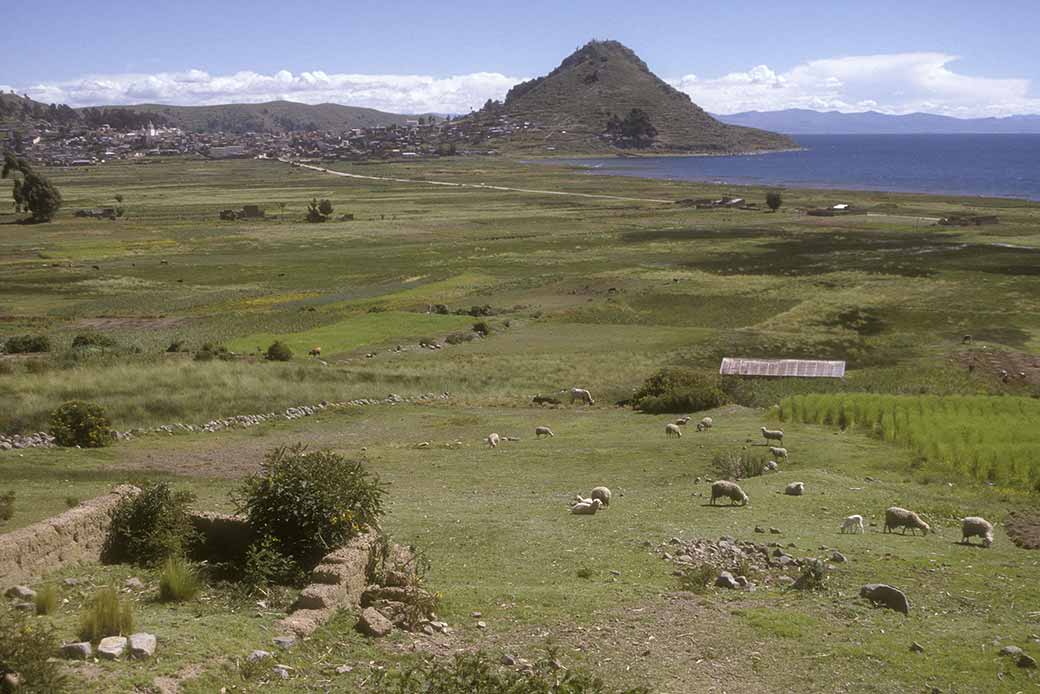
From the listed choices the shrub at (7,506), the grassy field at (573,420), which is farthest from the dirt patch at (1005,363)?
the shrub at (7,506)

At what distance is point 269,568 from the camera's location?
1477 centimetres

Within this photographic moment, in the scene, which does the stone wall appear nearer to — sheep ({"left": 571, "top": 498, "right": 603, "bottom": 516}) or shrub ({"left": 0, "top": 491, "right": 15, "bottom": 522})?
shrub ({"left": 0, "top": 491, "right": 15, "bottom": 522})

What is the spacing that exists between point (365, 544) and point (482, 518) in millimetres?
5428

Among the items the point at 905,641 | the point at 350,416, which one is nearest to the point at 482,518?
the point at 905,641

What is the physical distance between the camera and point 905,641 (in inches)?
539

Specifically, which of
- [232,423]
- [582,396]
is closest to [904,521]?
[582,396]

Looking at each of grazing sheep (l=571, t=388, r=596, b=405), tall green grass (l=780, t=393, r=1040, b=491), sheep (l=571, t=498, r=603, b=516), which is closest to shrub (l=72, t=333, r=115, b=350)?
grazing sheep (l=571, t=388, r=596, b=405)

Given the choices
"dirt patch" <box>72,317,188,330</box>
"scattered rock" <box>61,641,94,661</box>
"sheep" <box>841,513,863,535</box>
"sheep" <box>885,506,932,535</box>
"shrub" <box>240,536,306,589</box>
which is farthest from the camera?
"dirt patch" <box>72,317,188,330</box>

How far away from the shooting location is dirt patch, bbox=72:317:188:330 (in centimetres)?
6134

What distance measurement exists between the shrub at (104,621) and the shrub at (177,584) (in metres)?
2.04

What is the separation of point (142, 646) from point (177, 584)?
2847 millimetres

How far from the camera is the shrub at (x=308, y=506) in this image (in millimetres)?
14977

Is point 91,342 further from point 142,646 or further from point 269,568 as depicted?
point 142,646

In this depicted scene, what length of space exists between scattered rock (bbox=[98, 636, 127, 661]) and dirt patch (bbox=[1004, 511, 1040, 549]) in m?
17.5
